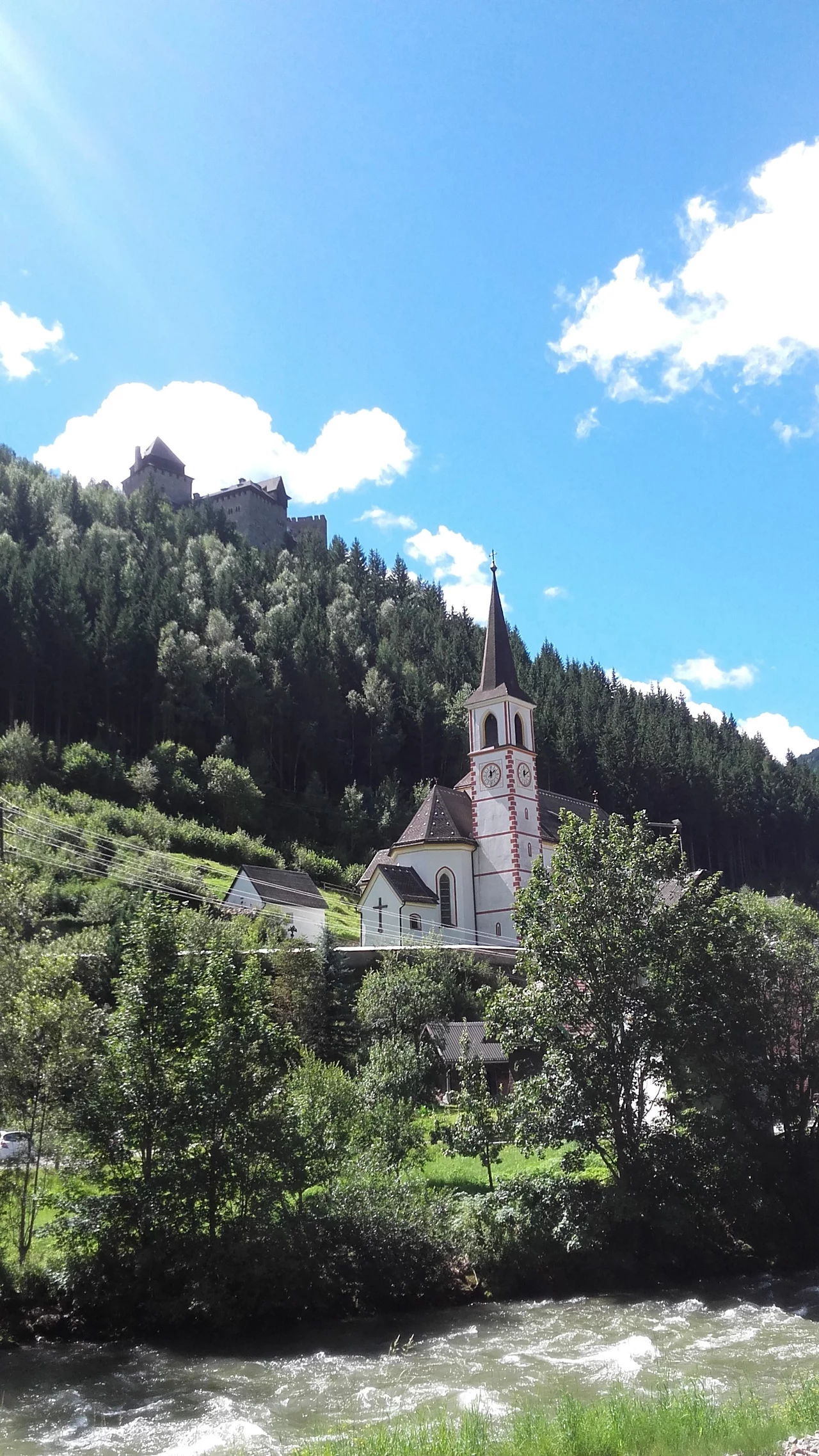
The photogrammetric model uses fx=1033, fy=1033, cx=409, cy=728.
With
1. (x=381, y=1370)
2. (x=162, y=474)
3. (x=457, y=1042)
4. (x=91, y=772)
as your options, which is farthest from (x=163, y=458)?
(x=381, y=1370)

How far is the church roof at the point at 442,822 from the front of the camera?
59688mm

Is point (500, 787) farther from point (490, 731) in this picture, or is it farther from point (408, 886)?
point (408, 886)

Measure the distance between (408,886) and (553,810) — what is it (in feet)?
57.0

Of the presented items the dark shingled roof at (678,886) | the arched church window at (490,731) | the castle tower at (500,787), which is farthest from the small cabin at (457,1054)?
the arched church window at (490,731)

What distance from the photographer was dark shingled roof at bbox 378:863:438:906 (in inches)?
2226

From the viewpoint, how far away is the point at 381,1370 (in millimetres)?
18469

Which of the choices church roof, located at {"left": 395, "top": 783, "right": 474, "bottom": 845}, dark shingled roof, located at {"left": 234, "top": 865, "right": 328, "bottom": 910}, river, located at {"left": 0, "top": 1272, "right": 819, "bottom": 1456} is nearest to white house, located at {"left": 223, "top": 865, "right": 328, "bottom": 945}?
dark shingled roof, located at {"left": 234, "top": 865, "right": 328, "bottom": 910}

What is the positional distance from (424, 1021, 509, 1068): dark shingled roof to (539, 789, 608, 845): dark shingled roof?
21260mm

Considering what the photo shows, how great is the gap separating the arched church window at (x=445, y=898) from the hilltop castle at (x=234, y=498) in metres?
107

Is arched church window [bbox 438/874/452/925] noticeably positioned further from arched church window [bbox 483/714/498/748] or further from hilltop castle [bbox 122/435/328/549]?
hilltop castle [bbox 122/435/328/549]

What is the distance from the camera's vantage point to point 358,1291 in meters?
22.9

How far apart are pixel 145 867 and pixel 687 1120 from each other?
139 feet

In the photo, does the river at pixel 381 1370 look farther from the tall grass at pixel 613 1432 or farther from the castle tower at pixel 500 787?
the castle tower at pixel 500 787

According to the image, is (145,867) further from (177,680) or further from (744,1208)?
(744,1208)
